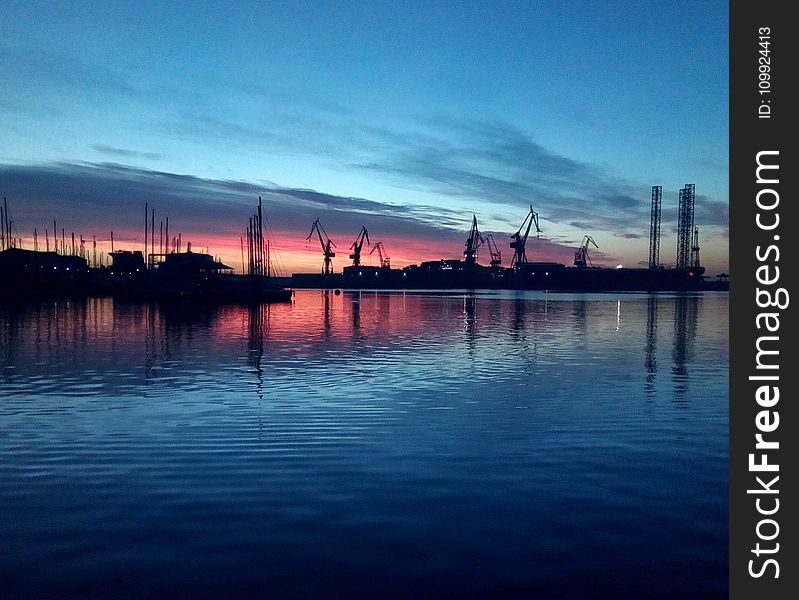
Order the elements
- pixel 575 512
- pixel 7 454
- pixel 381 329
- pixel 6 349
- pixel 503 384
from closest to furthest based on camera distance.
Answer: pixel 575 512
pixel 7 454
pixel 503 384
pixel 6 349
pixel 381 329

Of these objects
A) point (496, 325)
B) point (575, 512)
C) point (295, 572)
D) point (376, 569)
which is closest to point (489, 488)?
point (575, 512)

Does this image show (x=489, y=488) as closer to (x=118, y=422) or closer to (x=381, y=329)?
(x=118, y=422)

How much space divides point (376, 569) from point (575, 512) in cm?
332

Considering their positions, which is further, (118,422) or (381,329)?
(381,329)

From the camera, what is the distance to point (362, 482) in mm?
9773

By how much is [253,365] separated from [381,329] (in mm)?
19760

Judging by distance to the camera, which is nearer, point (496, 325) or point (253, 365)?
point (253, 365)

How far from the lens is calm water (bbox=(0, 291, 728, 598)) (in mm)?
6750

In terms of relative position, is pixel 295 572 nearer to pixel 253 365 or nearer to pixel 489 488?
pixel 489 488

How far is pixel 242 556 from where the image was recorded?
709 centimetres

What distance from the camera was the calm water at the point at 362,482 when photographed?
6750mm

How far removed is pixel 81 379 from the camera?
1969 centimetres
